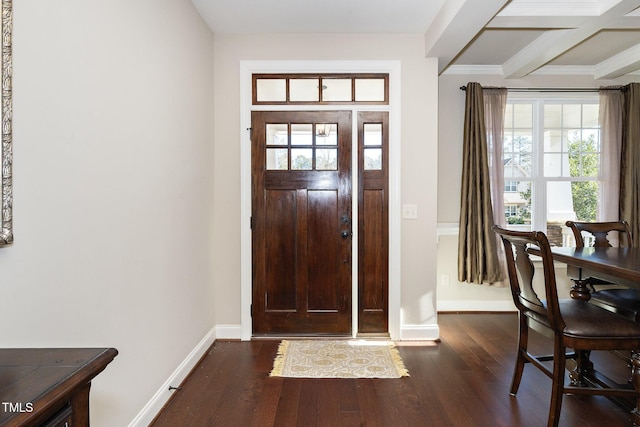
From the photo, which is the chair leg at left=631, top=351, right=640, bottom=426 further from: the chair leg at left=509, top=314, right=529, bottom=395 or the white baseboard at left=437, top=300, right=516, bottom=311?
the white baseboard at left=437, top=300, right=516, bottom=311

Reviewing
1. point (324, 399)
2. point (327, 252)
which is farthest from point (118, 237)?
point (327, 252)

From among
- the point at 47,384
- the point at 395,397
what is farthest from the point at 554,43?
the point at 47,384

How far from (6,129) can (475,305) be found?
412cm

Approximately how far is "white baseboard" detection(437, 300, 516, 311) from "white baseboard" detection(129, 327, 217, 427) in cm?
248

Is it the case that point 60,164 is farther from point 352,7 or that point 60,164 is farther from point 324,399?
point 352,7

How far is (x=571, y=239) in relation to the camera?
401cm

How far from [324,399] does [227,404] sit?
0.59 meters

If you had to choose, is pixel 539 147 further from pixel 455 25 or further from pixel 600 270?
pixel 600 270

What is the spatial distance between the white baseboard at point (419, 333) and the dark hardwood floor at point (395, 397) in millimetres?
202

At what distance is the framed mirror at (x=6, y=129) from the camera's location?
1.06 metres

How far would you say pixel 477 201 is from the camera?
3738mm

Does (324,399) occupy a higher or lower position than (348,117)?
lower

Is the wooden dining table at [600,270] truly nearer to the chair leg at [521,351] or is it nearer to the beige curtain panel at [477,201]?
the chair leg at [521,351]

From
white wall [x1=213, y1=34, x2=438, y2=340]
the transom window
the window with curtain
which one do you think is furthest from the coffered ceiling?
the window with curtain
